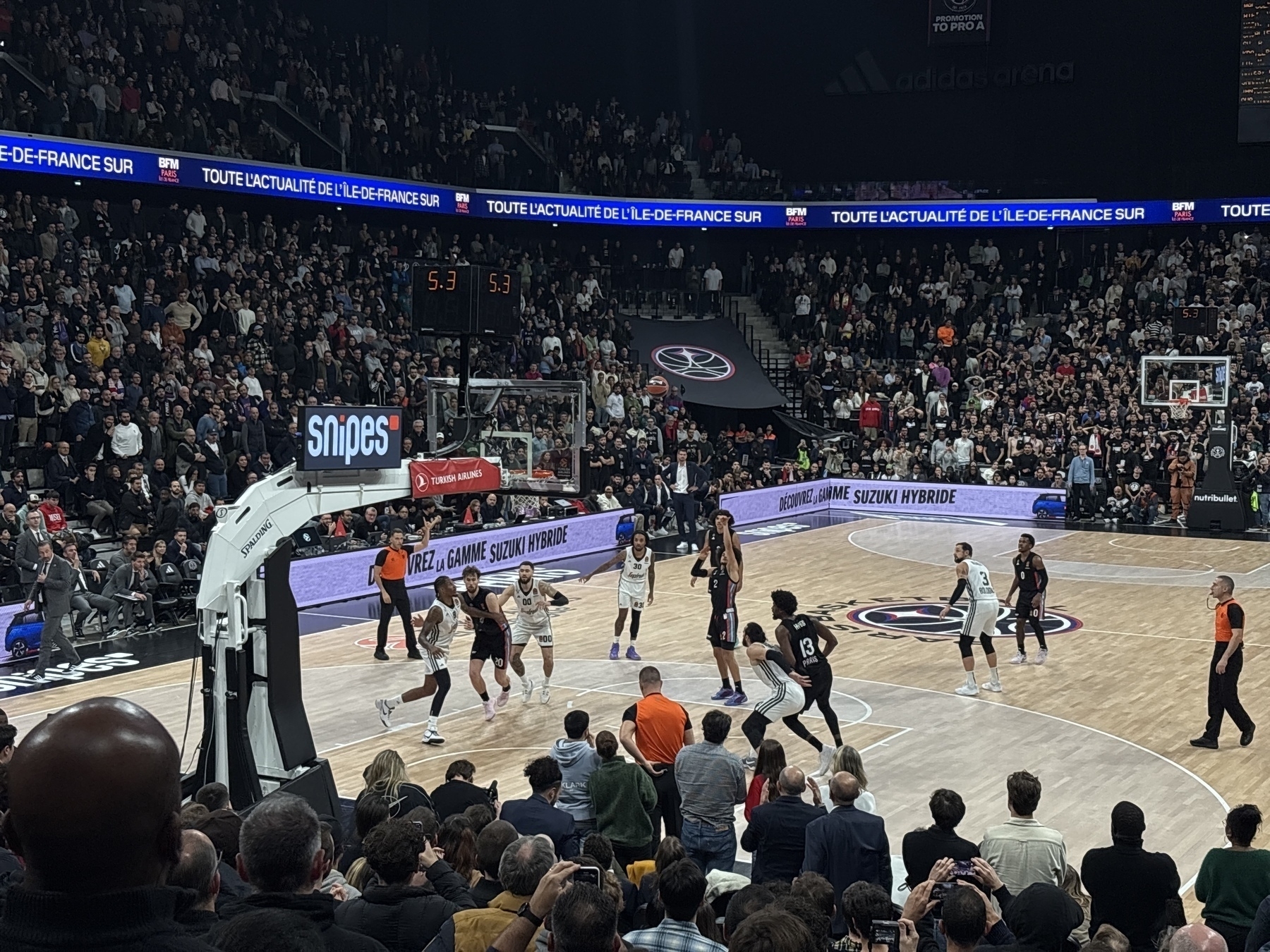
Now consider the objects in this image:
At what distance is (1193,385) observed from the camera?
→ 1273 inches

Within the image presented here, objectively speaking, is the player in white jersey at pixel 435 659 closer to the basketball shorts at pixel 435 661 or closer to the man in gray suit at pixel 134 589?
the basketball shorts at pixel 435 661

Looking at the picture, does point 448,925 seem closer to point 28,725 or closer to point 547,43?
point 28,725

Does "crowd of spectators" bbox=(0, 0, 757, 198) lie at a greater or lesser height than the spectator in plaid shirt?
greater

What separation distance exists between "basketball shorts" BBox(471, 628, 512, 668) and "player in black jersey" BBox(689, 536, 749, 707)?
2440 millimetres

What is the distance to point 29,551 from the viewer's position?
741 inches

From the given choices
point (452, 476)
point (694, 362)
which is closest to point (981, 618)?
point (452, 476)

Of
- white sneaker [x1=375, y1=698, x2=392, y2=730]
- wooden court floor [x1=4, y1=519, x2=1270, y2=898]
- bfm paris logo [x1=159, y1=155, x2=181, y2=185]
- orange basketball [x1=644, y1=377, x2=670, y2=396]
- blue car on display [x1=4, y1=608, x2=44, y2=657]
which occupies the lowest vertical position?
wooden court floor [x1=4, y1=519, x2=1270, y2=898]

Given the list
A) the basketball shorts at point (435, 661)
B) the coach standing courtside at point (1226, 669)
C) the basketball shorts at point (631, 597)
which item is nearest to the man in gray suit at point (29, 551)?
the basketball shorts at point (435, 661)

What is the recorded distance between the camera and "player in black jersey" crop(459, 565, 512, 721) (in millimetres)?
15406

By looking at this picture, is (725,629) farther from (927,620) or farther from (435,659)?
(927,620)

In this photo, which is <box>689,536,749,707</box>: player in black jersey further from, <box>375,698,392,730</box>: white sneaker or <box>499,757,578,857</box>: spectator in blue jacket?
<box>499,757,578,857</box>: spectator in blue jacket

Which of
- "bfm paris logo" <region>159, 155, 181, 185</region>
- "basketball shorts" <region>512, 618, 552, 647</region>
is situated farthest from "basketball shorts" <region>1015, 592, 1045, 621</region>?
"bfm paris logo" <region>159, 155, 181, 185</region>

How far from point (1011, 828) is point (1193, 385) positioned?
26.6m

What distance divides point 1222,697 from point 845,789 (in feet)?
26.4
